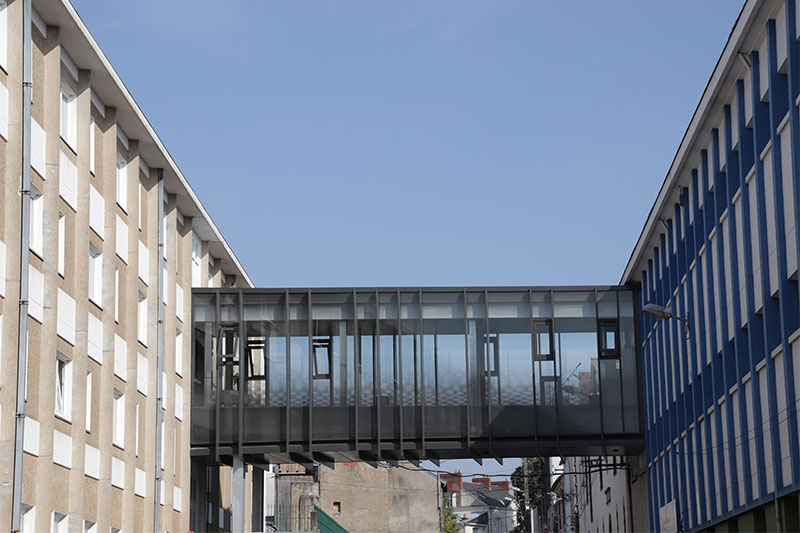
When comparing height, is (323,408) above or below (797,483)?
above

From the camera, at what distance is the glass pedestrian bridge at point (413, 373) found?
125 ft

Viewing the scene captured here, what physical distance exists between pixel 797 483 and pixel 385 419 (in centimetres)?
1732

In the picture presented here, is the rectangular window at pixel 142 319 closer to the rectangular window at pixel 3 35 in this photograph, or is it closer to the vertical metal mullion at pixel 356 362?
the vertical metal mullion at pixel 356 362

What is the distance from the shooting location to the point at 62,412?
85.9 ft

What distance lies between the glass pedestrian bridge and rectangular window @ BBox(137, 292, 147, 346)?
205 inches

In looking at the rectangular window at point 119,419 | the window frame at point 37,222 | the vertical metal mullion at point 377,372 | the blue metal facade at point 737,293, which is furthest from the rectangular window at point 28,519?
the vertical metal mullion at point 377,372

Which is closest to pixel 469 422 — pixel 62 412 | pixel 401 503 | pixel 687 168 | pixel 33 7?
pixel 687 168

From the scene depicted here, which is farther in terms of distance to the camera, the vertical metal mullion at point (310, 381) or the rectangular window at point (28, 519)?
the vertical metal mullion at point (310, 381)

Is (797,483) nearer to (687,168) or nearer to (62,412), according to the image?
(687,168)

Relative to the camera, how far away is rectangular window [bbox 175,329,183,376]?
3722 cm

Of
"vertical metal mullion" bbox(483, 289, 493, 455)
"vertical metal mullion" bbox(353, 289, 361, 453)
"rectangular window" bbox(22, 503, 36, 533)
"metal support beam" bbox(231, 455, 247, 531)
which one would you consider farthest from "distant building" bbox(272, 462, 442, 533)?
"rectangular window" bbox(22, 503, 36, 533)

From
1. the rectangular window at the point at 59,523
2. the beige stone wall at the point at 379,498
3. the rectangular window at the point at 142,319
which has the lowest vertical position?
the rectangular window at the point at 59,523

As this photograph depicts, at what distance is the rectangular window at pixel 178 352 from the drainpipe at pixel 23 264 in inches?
551

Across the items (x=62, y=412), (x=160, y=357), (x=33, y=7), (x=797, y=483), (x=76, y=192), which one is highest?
(x=33, y=7)
